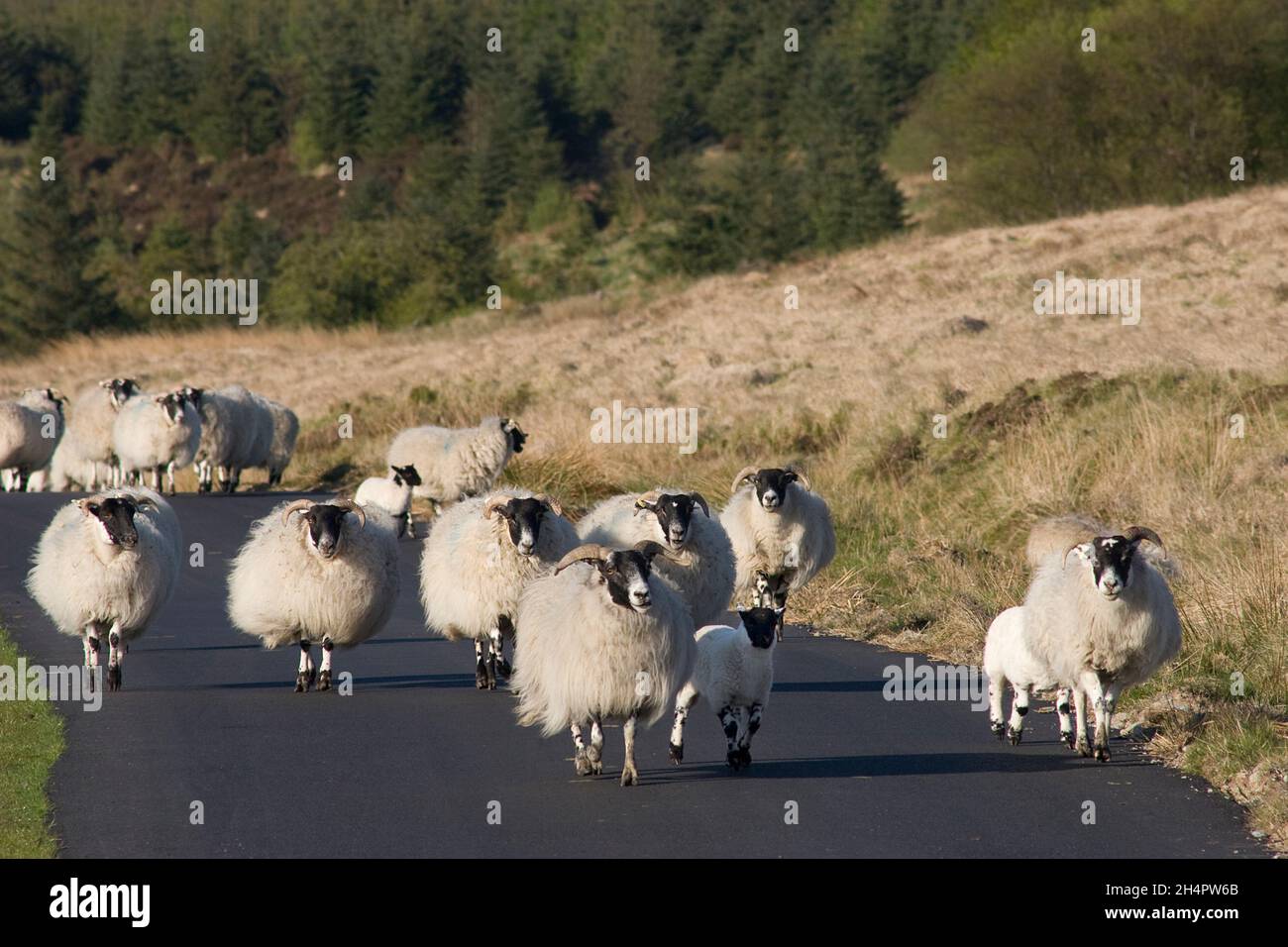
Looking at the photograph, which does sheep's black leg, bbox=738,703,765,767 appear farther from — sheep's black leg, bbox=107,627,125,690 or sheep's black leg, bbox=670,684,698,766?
sheep's black leg, bbox=107,627,125,690

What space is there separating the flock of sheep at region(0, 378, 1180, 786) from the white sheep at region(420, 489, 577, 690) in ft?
0.06

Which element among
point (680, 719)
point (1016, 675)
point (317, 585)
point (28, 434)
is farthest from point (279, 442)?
point (1016, 675)

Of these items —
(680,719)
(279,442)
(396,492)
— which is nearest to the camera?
(680,719)

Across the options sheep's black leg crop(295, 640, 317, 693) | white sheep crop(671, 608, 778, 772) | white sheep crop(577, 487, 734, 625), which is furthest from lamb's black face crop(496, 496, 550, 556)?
white sheep crop(671, 608, 778, 772)

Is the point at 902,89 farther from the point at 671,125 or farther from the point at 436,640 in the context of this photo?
the point at 436,640

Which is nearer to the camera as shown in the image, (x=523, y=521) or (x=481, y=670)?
(x=523, y=521)

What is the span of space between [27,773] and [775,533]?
25.6ft

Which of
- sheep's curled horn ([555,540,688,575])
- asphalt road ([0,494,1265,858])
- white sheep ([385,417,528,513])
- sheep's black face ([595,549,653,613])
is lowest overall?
asphalt road ([0,494,1265,858])

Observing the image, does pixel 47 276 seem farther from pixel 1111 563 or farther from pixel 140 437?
pixel 1111 563

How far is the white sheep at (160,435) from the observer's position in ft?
93.1

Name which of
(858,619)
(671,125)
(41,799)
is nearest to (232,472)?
(858,619)

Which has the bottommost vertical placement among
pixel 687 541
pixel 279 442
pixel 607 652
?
pixel 607 652

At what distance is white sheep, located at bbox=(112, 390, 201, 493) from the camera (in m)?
28.4

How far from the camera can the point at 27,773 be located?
10.4m
